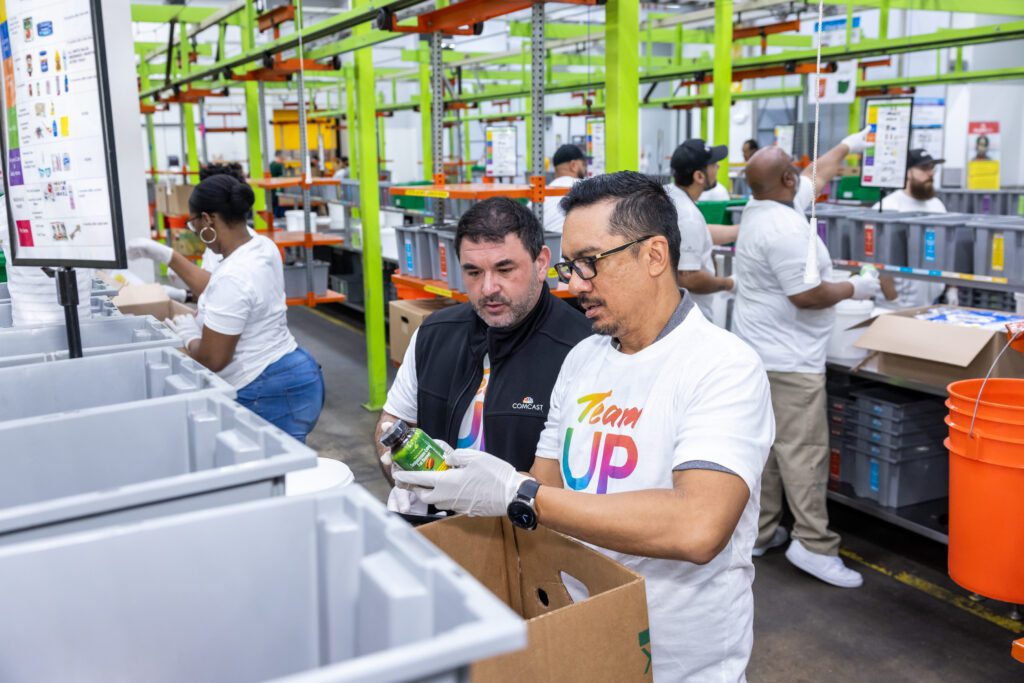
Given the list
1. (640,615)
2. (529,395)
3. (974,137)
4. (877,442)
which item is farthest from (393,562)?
(974,137)

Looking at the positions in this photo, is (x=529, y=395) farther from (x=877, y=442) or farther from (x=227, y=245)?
(x=877, y=442)

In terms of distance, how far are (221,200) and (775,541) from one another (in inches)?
118

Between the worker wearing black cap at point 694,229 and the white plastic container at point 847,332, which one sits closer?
the white plastic container at point 847,332

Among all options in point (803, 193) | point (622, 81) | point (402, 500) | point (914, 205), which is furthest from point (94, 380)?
point (914, 205)

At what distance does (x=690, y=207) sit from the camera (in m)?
4.59

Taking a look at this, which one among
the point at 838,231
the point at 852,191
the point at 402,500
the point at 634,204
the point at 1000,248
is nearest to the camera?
the point at 634,204

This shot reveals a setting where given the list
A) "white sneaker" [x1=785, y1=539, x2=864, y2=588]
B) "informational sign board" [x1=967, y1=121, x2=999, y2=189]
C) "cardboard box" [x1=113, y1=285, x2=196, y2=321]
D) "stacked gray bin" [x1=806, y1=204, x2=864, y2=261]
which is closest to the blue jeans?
"cardboard box" [x1=113, y1=285, x2=196, y2=321]

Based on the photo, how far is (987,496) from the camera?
9.56 feet

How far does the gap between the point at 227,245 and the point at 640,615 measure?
281 cm

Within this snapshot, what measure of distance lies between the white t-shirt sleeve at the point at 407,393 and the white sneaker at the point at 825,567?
7.35ft

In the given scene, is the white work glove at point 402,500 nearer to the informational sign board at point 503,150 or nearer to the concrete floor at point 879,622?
the concrete floor at point 879,622

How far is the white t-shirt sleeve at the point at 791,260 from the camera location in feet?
12.3

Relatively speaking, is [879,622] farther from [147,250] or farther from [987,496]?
[147,250]

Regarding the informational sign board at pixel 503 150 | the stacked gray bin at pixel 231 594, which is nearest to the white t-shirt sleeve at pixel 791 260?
the stacked gray bin at pixel 231 594
